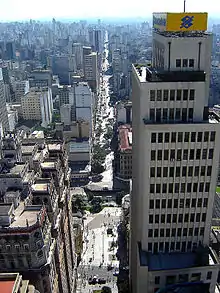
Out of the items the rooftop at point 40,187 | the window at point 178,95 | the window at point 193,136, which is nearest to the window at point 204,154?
the window at point 193,136

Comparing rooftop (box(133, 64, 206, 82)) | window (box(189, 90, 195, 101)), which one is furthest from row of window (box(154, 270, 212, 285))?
rooftop (box(133, 64, 206, 82))

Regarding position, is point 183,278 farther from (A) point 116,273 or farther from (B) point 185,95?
(A) point 116,273

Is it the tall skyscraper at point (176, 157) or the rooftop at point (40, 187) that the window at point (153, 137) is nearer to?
the tall skyscraper at point (176, 157)

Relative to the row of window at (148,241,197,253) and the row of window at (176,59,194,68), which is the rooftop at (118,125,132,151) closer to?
the row of window at (148,241,197,253)

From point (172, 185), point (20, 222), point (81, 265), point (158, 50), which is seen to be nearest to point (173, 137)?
point (172, 185)

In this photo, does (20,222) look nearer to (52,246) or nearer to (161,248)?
(52,246)

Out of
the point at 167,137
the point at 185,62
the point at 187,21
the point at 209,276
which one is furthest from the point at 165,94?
the point at 209,276
